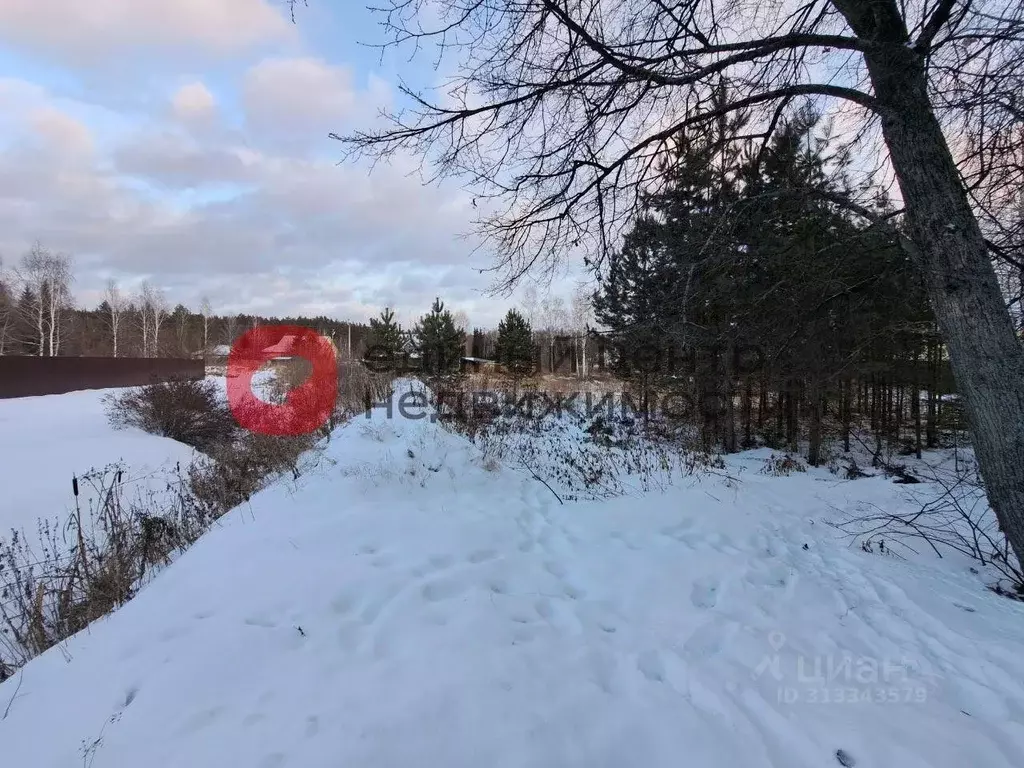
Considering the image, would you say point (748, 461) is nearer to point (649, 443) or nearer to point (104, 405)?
point (649, 443)

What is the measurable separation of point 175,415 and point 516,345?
18.7m

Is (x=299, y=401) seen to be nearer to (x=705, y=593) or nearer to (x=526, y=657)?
(x=526, y=657)

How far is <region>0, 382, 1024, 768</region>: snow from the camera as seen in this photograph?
1.70 meters

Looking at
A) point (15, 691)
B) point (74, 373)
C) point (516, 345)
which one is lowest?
point (15, 691)

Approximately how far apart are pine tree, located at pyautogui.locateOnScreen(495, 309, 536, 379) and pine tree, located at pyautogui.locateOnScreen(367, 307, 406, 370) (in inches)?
270

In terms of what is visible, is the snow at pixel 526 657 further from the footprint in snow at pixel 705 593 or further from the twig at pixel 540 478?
the twig at pixel 540 478

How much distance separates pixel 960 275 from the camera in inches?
103

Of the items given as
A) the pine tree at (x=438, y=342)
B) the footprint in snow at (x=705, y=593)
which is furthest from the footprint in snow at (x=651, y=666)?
the pine tree at (x=438, y=342)

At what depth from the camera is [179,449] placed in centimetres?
1049

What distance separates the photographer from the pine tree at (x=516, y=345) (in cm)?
2752

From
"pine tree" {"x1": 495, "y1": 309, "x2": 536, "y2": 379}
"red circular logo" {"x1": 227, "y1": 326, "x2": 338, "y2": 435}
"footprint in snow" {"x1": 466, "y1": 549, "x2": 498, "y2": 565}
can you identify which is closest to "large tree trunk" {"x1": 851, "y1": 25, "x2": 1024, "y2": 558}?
"footprint in snow" {"x1": 466, "y1": 549, "x2": 498, "y2": 565}

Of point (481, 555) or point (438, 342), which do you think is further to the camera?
point (438, 342)

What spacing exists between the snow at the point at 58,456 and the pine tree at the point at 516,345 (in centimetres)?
1903

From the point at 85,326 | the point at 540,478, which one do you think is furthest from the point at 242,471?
the point at 85,326
